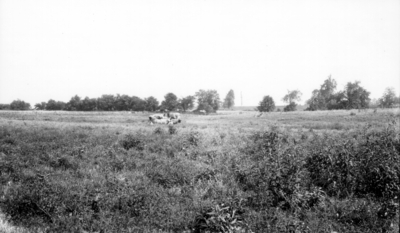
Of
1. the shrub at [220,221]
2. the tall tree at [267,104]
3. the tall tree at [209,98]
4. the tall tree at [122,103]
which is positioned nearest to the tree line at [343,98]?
the tall tree at [267,104]

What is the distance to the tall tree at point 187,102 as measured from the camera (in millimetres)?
103812

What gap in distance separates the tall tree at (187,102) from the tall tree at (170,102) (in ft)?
10.2

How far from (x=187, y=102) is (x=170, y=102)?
8.91 m

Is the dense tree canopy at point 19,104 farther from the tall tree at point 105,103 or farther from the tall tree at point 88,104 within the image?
the tall tree at point 105,103

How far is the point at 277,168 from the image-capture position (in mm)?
6957

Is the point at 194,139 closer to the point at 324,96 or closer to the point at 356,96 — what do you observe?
the point at 356,96

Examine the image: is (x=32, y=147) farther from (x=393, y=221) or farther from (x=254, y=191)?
(x=393, y=221)

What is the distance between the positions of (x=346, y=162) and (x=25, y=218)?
9427 mm

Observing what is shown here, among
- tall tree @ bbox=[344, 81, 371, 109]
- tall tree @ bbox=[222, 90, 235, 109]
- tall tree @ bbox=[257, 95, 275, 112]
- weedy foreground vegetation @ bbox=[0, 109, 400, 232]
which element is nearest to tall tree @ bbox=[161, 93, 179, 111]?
tall tree @ bbox=[222, 90, 235, 109]

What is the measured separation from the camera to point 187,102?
104 m

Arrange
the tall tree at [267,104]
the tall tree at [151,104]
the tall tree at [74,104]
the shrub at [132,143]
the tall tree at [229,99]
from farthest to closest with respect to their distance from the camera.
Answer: the tall tree at [229,99], the tall tree at [74,104], the tall tree at [151,104], the tall tree at [267,104], the shrub at [132,143]

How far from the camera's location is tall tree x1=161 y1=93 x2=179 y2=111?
99062 mm

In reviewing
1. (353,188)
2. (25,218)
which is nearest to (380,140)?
(353,188)

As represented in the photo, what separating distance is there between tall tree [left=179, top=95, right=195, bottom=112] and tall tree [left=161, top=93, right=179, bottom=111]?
3.12 metres
